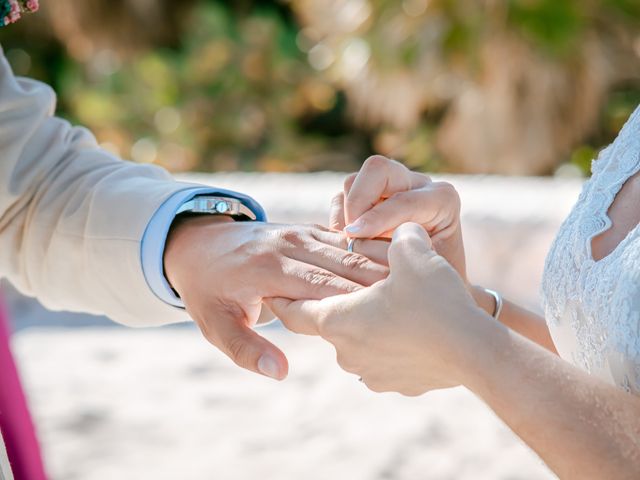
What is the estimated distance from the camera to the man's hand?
53.6 inches

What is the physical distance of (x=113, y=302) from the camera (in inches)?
60.7

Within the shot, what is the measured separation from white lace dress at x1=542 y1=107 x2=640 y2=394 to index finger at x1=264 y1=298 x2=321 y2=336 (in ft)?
1.09

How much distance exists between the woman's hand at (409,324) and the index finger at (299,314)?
0.18 ft

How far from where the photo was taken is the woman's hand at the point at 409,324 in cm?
103

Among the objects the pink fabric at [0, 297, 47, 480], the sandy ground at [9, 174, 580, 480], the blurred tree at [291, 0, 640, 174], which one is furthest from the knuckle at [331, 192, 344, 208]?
the blurred tree at [291, 0, 640, 174]

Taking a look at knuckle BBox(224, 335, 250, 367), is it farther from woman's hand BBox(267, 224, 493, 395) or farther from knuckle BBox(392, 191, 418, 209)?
knuckle BBox(392, 191, 418, 209)

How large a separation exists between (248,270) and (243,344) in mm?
131

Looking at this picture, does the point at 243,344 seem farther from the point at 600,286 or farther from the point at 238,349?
the point at 600,286

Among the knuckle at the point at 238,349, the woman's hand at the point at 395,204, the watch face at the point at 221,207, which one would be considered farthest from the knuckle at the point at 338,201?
the knuckle at the point at 238,349

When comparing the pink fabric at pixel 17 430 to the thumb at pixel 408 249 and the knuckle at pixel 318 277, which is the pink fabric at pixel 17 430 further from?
the thumb at pixel 408 249

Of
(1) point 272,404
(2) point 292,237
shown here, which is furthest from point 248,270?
(1) point 272,404

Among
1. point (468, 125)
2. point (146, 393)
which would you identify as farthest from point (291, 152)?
point (146, 393)

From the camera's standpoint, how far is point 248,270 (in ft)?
4.72

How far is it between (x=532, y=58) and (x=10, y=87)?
6.11 m
